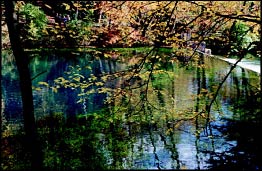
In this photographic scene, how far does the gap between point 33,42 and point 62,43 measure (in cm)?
181

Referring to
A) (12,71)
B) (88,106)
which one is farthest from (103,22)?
(88,106)

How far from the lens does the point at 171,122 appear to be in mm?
7473

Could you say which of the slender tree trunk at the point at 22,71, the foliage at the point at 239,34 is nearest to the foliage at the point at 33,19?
the foliage at the point at 239,34

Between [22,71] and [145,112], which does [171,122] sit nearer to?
[145,112]

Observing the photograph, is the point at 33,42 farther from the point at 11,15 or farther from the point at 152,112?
the point at 11,15

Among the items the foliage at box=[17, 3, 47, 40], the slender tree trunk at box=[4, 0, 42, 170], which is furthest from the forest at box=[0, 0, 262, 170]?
the foliage at box=[17, 3, 47, 40]

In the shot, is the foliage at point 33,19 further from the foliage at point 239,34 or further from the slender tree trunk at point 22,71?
the slender tree trunk at point 22,71

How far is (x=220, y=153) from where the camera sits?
582 centimetres

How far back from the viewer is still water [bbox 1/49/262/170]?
5.61 m

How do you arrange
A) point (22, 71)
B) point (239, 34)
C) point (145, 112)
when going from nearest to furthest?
point (22, 71) → point (239, 34) → point (145, 112)

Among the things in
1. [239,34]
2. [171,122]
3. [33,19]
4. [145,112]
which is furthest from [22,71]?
[33,19]

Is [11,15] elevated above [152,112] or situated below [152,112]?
above

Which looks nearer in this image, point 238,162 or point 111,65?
point 238,162

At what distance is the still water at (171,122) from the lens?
561 centimetres
